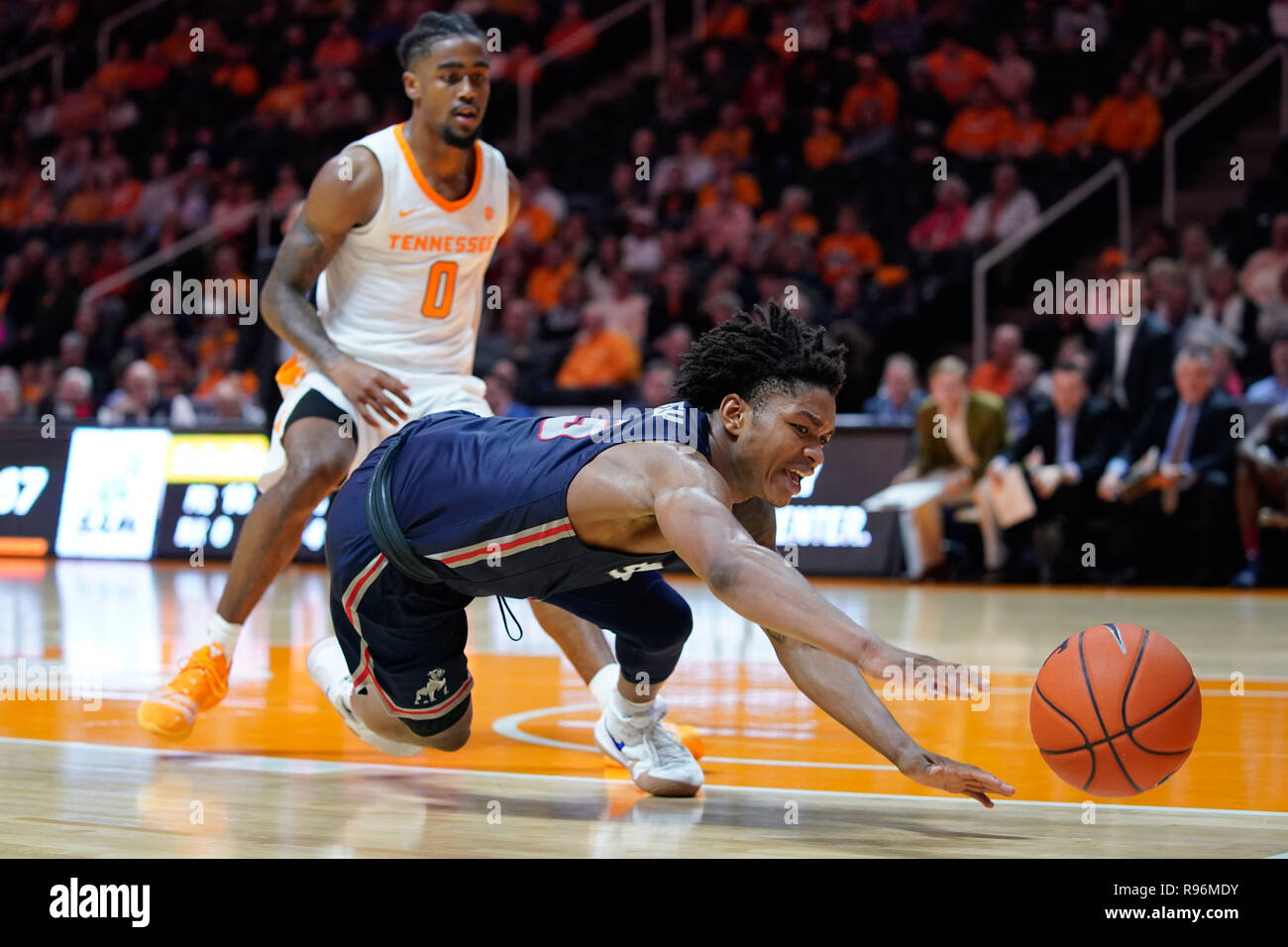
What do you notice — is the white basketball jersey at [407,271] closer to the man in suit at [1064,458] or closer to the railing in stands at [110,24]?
the man in suit at [1064,458]

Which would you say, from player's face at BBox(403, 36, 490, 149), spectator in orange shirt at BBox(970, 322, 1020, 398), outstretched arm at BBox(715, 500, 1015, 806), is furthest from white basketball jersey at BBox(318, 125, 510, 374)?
spectator in orange shirt at BBox(970, 322, 1020, 398)

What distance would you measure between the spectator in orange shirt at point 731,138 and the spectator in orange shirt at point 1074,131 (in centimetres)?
299

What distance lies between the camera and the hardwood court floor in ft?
12.5

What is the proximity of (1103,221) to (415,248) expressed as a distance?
10.4 m

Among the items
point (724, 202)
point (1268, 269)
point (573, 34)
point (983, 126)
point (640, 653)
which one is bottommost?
point (640, 653)

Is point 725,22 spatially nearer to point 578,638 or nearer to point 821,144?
point 821,144

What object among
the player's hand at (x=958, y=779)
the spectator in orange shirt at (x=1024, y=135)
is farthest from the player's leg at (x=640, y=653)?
the spectator in orange shirt at (x=1024, y=135)

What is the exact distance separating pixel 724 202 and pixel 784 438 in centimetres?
1225

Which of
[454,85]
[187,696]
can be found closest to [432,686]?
[187,696]

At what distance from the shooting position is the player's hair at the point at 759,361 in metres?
3.80

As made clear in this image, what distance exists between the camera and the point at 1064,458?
39.8ft

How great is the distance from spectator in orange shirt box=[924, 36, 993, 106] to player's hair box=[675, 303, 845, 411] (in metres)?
12.6
